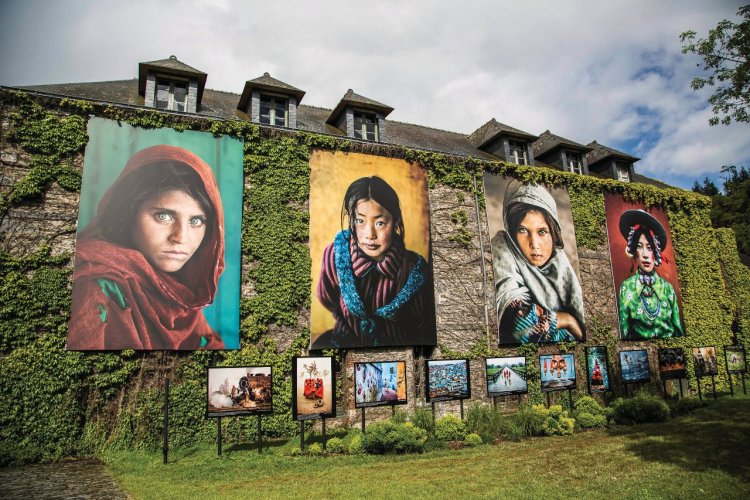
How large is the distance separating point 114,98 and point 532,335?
1729 centimetres

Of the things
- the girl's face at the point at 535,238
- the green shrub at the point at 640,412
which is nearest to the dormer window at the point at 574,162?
the girl's face at the point at 535,238

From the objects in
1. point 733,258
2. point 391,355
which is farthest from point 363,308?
point 733,258

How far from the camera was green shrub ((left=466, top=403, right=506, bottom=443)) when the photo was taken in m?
12.5

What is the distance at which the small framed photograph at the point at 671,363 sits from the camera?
17.7 metres

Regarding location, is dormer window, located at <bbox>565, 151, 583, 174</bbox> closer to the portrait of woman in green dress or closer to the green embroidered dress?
the portrait of woman in green dress

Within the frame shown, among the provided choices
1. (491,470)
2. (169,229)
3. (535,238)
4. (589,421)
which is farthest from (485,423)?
(169,229)

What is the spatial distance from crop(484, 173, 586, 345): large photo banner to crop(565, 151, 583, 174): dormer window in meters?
3.27

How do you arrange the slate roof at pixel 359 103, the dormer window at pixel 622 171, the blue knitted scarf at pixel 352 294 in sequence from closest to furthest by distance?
the blue knitted scarf at pixel 352 294, the slate roof at pixel 359 103, the dormer window at pixel 622 171

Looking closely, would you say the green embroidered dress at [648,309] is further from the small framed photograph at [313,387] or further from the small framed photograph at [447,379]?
the small framed photograph at [313,387]

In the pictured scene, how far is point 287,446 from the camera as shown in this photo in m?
12.7

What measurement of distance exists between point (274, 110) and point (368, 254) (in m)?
6.39

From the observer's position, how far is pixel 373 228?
16.5 metres

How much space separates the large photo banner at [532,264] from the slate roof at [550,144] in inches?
133

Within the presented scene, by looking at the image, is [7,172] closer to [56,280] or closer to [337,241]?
[56,280]
